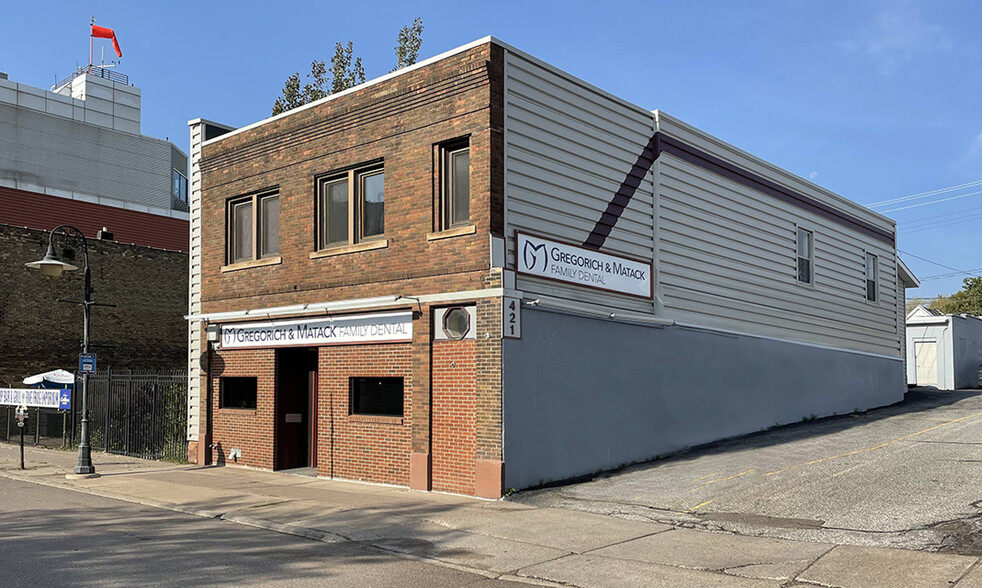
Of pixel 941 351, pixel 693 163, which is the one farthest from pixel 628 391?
pixel 941 351

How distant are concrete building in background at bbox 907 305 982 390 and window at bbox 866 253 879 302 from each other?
10.5 metres

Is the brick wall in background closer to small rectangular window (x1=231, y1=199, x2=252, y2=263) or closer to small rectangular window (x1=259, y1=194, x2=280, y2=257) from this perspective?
small rectangular window (x1=231, y1=199, x2=252, y2=263)

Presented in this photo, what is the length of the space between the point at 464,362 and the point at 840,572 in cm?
708

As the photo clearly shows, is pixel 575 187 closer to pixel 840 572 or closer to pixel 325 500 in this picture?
pixel 325 500

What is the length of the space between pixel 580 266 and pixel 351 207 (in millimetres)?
4659

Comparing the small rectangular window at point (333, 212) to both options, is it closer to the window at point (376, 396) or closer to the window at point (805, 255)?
the window at point (376, 396)

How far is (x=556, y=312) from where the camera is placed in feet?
47.9

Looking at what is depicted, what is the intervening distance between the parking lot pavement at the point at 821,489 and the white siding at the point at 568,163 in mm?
3436

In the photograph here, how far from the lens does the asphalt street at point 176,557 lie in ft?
28.1

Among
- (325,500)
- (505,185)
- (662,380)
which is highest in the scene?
(505,185)

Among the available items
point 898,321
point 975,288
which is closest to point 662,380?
point 898,321

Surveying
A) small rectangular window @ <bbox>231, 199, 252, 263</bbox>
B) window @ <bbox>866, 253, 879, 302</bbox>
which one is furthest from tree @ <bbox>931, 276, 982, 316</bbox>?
small rectangular window @ <bbox>231, 199, 252, 263</bbox>

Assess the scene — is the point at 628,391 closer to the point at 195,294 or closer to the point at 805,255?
the point at 805,255

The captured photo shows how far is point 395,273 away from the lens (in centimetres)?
1541
